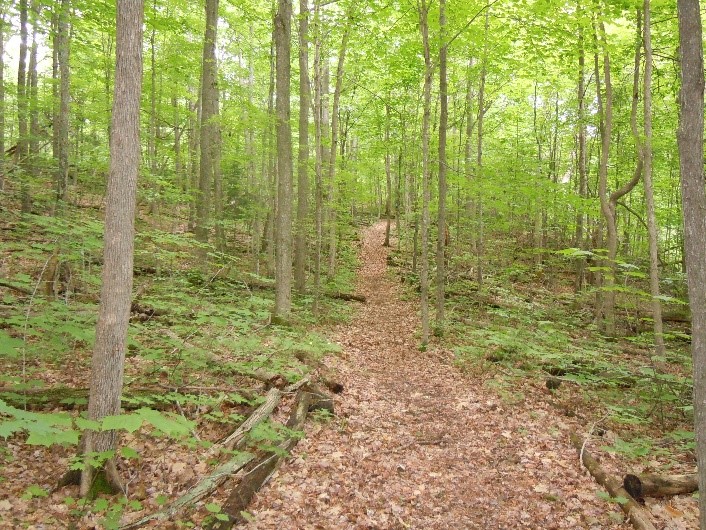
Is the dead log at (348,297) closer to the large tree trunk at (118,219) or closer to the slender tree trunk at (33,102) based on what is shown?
the slender tree trunk at (33,102)

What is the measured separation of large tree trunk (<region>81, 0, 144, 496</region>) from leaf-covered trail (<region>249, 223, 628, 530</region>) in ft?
6.24

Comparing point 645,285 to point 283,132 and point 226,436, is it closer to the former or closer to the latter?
point 283,132

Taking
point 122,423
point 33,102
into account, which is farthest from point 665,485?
point 33,102

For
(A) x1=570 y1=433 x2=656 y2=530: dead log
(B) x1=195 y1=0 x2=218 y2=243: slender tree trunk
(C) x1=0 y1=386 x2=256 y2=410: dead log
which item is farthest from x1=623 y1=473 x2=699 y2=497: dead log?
(B) x1=195 y1=0 x2=218 y2=243: slender tree trunk

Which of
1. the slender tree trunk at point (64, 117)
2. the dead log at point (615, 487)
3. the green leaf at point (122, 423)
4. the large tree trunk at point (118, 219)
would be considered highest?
the slender tree trunk at point (64, 117)

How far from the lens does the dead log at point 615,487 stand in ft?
13.4

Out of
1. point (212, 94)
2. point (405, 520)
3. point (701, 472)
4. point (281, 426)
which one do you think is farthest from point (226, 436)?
point (212, 94)

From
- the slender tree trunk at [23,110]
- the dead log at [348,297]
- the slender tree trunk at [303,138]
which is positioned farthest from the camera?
the dead log at [348,297]

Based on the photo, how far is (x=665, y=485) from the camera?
4.54m

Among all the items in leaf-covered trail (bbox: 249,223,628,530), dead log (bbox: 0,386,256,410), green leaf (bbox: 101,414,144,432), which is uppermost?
green leaf (bbox: 101,414,144,432)

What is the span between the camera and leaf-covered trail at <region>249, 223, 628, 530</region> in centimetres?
443

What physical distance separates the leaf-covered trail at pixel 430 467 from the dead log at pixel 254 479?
109 mm

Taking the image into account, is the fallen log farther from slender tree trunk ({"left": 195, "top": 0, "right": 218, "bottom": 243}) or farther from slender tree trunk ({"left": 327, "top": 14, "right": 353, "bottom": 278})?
slender tree trunk ({"left": 327, "top": 14, "right": 353, "bottom": 278})

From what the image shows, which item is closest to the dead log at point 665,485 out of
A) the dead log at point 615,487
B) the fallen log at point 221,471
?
the dead log at point 615,487
